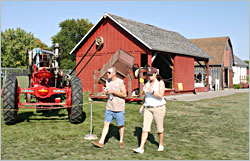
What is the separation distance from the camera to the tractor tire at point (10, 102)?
7.41 metres

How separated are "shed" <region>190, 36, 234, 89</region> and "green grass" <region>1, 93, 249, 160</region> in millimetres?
23194

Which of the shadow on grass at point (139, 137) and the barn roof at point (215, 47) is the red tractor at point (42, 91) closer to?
the shadow on grass at point (139, 137)

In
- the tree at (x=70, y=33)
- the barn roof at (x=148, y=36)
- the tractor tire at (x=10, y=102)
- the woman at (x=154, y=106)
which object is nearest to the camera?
the woman at (x=154, y=106)

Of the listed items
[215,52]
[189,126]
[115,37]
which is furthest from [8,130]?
[215,52]

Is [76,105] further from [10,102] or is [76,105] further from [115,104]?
[115,104]

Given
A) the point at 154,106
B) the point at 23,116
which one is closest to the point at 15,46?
the point at 23,116

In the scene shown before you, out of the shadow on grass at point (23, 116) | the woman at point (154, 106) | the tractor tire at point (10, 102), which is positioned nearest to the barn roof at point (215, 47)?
the shadow on grass at point (23, 116)

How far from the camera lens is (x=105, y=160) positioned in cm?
482

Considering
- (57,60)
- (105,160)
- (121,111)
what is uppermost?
(57,60)

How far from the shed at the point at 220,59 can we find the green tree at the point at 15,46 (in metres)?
32.3

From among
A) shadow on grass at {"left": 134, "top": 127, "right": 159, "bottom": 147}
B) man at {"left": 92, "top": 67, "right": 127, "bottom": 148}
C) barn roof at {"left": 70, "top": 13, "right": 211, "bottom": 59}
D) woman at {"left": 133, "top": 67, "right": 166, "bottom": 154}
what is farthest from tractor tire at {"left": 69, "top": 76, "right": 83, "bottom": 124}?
barn roof at {"left": 70, "top": 13, "right": 211, "bottom": 59}

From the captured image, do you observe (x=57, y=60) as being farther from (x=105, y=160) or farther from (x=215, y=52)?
(x=215, y=52)

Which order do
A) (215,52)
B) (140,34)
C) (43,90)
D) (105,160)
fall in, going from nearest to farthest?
(105,160)
(43,90)
(140,34)
(215,52)

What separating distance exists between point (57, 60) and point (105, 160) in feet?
19.2
